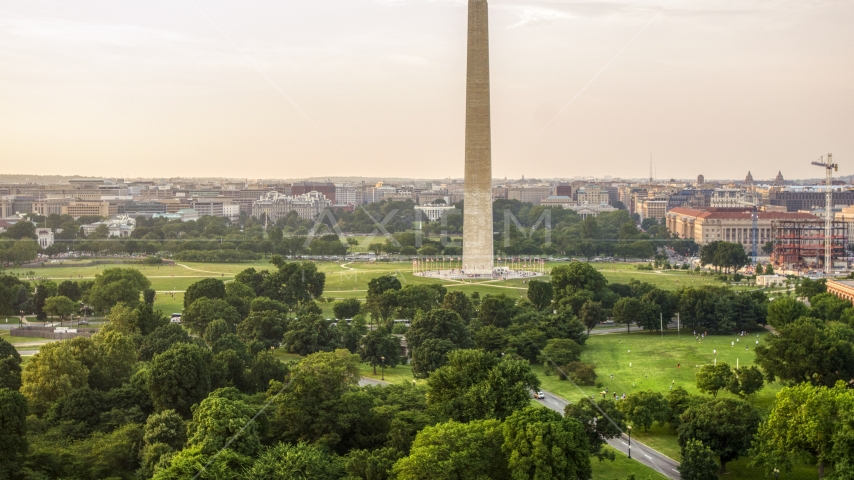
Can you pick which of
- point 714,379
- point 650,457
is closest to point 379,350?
point 714,379

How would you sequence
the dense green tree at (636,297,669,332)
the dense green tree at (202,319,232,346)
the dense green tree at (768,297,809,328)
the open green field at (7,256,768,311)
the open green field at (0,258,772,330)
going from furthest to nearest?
1. the open green field at (7,256,768,311)
2. the open green field at (0,258,772,330)
3. the dense green tree at (636,297,669,332)
4. the dense green tree at (768,297,809,328)
5. the dense green tree at (202,319,232,346)

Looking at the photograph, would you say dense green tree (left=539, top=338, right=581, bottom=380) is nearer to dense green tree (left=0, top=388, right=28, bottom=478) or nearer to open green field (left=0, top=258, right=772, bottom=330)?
open green field (left=0, top=258, right=772, bottom=330)

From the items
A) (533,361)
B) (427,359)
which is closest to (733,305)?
(533,361)

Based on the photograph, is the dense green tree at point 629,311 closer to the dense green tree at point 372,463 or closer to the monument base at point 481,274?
the monument base at point 481,274

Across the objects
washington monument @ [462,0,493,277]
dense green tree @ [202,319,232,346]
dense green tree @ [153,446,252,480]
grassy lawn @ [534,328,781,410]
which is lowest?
grassy lawn @ [534,328,781,410]

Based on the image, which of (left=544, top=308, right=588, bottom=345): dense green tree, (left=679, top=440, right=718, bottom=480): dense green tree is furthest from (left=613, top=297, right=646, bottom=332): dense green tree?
(left=679, top=440, right=718, bottom=480): dense green tree

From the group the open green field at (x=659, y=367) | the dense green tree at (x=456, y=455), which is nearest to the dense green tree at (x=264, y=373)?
the open green field at (x=659, y=367)

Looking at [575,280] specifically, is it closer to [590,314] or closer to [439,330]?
[590,314]

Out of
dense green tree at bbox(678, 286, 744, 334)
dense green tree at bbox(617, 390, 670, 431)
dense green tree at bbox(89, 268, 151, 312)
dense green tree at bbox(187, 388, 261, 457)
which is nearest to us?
dense green tree at bbox(187, 388, 261, 457)
